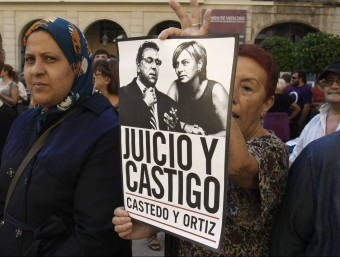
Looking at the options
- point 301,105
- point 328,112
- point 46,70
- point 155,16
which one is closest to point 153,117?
point 46,70

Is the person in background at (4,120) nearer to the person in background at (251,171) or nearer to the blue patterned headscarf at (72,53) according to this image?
the blue patterned headscarf at (72,53)

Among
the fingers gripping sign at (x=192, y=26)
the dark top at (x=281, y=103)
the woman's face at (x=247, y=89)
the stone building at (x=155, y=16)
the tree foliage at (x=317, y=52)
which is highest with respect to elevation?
the stone building at (x=155, y=16)

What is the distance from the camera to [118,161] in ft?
4.69

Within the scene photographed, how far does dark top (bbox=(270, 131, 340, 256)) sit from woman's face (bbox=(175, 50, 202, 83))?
47 cm

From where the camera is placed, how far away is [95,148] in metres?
1.41

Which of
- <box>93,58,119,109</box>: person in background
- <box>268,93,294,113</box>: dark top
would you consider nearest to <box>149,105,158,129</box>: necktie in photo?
<box>93,58,119,109</box>: person in background

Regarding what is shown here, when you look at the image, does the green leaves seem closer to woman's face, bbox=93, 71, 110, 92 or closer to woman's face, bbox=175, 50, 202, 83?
woman's face, bbox=93, 71, 110, 92

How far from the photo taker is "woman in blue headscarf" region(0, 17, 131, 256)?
1.38 meters

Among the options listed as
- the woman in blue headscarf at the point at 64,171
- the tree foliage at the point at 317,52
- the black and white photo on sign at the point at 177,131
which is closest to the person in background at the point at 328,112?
the woman in blue headscarf at the point at 64,171

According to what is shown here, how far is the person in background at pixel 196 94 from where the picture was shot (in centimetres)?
101

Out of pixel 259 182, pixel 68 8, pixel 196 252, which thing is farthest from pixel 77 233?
pixel 68 8

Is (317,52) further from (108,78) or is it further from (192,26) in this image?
(192,26)

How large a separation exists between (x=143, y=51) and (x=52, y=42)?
0.43 m

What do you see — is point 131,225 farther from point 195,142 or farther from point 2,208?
point 2,208
